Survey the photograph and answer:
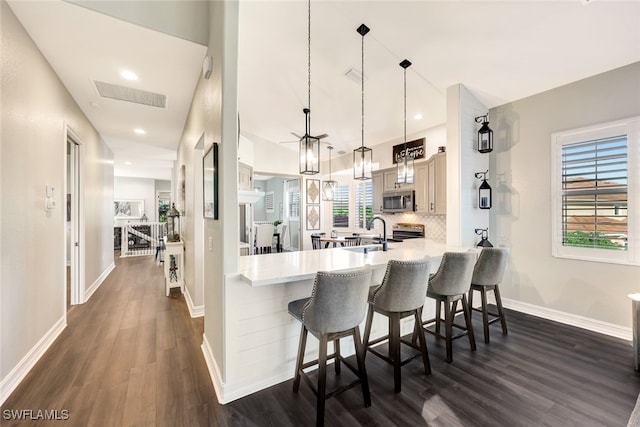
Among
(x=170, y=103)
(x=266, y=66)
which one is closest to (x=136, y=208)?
(x=170, y=103)

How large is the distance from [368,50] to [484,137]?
2059 millimetres

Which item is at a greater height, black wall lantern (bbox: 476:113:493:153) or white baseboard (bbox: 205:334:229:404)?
black wall lantern (bbox: 476:113:493:153)

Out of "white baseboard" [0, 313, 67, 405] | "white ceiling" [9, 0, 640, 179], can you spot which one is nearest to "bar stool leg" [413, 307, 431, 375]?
"white ceiling" [9, 0, 640, 179]

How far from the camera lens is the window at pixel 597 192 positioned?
2895 mm

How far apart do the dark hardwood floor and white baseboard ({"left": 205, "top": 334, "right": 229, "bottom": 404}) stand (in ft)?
0.16

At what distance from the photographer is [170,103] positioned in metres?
3.75

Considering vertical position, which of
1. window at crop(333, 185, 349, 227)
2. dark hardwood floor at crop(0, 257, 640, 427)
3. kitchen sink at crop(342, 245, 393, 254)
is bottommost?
dark hardwood floor at crop(0, 257, 640, 427)

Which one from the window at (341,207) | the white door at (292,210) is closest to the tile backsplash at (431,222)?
the window at (341,207)

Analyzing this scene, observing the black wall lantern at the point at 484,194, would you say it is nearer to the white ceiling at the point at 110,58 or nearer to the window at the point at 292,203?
the white ceiling at the point at 110,58

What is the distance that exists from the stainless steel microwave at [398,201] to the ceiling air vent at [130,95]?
4.25 meters

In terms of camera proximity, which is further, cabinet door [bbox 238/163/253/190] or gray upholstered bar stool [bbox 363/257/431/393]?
cabinet door [bbox 238/163/253/190]

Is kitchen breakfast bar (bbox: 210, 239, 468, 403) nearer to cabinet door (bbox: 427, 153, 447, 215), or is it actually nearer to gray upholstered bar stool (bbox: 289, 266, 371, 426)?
gray upholstered bar stool (bbox: 289, 266, 371, 426)

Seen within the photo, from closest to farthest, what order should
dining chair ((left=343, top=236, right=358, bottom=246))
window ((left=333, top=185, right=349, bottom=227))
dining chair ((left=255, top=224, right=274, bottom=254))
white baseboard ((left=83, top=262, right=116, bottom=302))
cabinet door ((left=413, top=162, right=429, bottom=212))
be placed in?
white baseboard ((left=83, top=262, right=116, bottom=302))
cabinet door ((left=413, top=162, right=429, bottom=212))
dining chair ((left=343, top=236, right=358, bottom=246))
window ((left=333, top=185, right=349, bottom=227))
dining chair ((left=255, top=224, right=274, bottom=254))

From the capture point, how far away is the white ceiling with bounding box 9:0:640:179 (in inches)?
96.0
